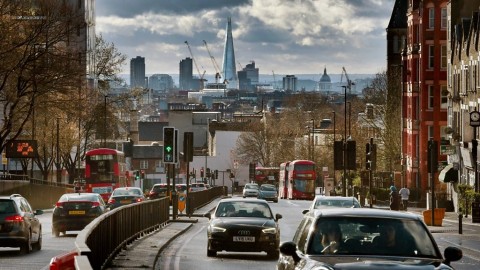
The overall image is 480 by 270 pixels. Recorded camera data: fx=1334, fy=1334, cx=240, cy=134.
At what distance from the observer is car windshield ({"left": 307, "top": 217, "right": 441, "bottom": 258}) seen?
623 inches

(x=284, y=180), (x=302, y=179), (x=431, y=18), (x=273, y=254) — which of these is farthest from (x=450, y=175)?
(x=273, y=254)

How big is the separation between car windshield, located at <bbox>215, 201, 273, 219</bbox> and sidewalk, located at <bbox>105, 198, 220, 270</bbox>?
199 centimetres

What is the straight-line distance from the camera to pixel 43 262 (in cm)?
3150

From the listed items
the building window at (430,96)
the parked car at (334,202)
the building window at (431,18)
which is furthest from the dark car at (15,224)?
the building window at (431,18)

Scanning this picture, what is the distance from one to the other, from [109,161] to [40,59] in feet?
60.3

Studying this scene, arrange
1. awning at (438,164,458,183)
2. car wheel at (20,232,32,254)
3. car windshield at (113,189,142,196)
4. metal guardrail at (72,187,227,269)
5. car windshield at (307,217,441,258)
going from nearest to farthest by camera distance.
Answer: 1. car windshield at (307,217,441,258)
2. metal guardrail at (72,187,227,269)
3. car wheel at (20,232,32,254)
4. car windshield at (113,189,142,196)
5. awning at (438,164,458,183)

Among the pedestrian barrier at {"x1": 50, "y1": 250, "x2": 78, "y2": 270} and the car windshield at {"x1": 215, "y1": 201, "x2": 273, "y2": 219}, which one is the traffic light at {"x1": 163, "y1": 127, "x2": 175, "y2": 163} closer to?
the car windshield at {"x1": 215, "y1": 201, "x2": 273, "y2": 219}

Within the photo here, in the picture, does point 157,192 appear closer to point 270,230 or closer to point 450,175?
point 450,175

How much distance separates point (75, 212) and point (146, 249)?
9526 millimetres

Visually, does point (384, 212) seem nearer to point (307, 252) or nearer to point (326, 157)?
point (307, 252)

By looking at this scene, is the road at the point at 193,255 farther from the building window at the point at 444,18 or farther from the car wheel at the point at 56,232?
the building window at the point at 444,18

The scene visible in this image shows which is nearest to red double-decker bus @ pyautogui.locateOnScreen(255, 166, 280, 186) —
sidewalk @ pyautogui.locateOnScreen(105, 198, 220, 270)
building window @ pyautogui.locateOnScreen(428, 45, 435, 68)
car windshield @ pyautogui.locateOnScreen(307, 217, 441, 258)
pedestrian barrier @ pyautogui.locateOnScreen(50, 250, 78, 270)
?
building window @ pyautogui.locateOnScreen(428, 45, 435, 68)

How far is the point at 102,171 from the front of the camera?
8519cm

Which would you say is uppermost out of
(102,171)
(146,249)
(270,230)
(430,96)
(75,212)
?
(430,96)
